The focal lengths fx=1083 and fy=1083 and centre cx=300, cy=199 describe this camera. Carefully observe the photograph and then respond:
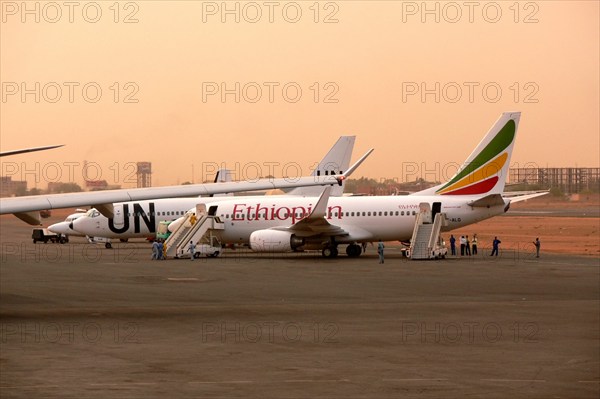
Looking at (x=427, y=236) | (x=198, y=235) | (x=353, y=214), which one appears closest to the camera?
(x=427, y=236)

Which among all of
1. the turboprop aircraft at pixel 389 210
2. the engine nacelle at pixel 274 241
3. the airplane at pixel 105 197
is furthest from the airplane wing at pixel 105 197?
the engine nacelle at pixel 274 241

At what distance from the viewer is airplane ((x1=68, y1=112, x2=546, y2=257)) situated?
218 ft

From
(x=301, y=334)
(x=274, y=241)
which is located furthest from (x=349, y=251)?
(x=301, y=334)

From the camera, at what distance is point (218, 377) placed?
71.0 ft

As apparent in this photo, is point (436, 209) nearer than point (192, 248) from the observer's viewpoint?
Yes

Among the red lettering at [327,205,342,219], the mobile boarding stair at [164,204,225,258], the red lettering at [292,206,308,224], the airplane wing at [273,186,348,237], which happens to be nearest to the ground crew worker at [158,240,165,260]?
the mobile boarding stair at [164,204,225,258]

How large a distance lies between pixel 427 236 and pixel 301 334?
124ft

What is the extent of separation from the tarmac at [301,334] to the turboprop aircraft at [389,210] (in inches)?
471

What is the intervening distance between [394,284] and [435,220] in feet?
65.6

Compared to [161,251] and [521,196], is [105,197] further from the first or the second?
[521,196]

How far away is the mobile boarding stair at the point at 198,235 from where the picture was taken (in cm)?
6800

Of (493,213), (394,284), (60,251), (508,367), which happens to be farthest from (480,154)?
(508,367)

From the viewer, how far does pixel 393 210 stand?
6775cm

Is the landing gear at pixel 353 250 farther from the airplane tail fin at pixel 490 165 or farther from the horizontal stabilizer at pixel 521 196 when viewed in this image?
the horizontal stabilizer at pixel 521 196
